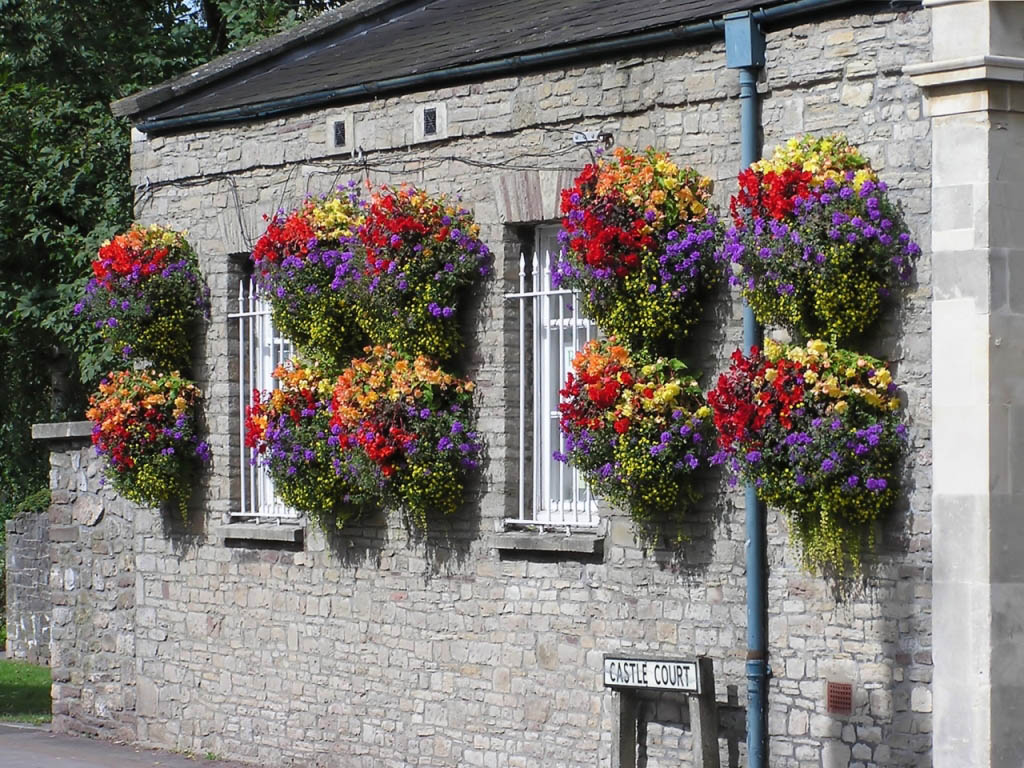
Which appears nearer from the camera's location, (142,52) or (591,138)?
(591,138)

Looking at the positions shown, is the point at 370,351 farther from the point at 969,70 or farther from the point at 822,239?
the point at 969,70

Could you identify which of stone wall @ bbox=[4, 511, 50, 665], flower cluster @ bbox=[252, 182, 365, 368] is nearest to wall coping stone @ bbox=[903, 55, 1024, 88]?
flower cluster @ bbox=[252, 182, 365, 368]

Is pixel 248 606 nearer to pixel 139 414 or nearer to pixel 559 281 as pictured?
pixel 139 414

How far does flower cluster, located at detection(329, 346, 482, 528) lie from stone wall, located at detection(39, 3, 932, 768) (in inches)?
7.1

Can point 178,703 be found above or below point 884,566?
below

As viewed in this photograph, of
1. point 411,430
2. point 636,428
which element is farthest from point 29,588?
point 636,428

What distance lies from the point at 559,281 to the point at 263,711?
456 centimetres

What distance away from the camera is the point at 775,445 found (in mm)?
10242

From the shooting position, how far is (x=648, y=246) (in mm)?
11070

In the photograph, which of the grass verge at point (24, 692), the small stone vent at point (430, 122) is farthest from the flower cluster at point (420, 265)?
the grass verge at point (24, 692)

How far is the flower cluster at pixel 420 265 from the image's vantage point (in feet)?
40.9

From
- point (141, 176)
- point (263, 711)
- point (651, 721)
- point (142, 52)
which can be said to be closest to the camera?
point (651, 721)

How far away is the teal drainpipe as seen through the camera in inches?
425

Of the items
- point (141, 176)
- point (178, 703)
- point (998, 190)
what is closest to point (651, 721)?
point (998, 190)
